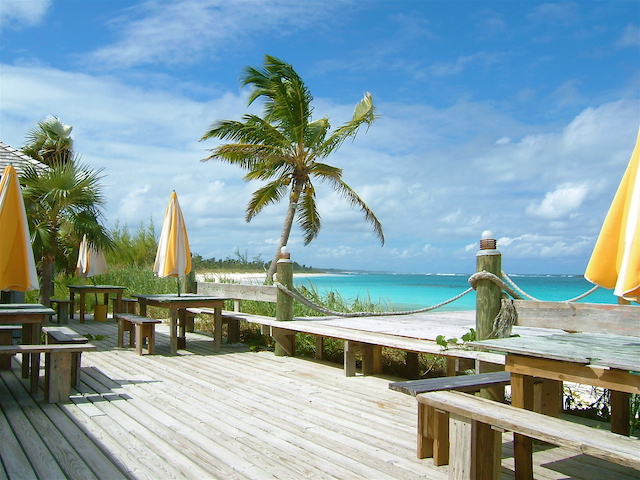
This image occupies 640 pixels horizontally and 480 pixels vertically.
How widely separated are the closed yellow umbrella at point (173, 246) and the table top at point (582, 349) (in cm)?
563

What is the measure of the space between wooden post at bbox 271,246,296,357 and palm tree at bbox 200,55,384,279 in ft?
23.5

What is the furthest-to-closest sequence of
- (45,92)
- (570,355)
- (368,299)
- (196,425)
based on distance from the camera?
(45,92)
(368,299)
(196,425)
(570,355)

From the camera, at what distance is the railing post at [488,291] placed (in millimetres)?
4574

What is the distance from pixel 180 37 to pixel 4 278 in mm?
4809

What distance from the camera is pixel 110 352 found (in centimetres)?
776

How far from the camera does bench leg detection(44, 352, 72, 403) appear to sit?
4766 millimetres

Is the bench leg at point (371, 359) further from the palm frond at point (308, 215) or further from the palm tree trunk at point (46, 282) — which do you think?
the palm frond at point (308, 215)

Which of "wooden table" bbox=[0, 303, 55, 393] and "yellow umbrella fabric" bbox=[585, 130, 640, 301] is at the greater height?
"yellow umbrella fabric" bbox=[585, 130, 640, 301]

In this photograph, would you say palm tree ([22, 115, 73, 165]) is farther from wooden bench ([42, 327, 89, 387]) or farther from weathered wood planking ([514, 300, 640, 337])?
weathered wood planking ([514, 300, 640, 337])

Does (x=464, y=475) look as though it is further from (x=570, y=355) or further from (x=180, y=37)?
(x=180, y=37)

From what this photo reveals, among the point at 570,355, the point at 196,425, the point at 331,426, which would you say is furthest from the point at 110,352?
the point at 570,355

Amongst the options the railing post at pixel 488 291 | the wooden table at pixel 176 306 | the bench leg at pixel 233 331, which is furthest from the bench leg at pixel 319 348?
the railing post at pixel 488 291

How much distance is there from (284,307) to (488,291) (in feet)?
11.4

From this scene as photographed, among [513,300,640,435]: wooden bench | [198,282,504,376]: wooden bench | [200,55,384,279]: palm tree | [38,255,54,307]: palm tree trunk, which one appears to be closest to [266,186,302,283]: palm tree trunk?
[200,55,384,279]: palm tree
